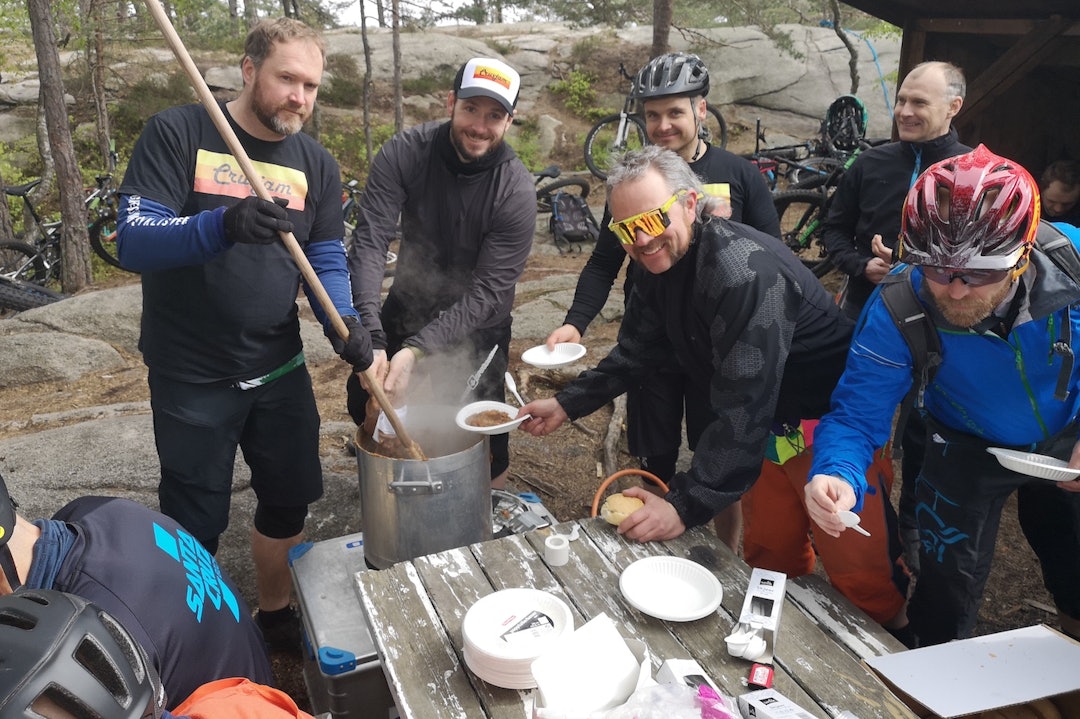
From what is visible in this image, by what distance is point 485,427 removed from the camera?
9.99ft

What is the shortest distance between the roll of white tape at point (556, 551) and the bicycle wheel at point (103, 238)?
37.0 feet

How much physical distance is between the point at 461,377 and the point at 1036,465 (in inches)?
104

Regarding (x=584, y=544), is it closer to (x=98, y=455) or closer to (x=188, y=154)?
(x=188, y=154)

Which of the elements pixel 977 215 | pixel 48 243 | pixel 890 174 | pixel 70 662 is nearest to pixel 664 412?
pixel 977 215

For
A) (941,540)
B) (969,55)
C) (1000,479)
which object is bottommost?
(941,540)

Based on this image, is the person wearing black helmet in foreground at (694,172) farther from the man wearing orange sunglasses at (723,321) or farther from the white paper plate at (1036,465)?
the white paper plate at (1036,465)

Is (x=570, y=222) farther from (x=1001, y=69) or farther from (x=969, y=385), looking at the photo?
(x=969, y=385)

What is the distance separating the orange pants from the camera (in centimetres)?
271

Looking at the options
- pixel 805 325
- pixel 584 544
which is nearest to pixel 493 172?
pixel 805 325

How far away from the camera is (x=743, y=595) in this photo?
216 centimetres

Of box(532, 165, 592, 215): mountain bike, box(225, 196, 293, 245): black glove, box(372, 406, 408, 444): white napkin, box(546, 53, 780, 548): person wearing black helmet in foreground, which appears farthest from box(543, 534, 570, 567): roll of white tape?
box(532, 165, 592, 215): mountain bike

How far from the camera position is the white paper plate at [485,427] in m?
3.00

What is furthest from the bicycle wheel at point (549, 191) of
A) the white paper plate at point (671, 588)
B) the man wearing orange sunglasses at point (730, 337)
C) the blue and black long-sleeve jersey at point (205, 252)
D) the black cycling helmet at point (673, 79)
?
the white paper plate at point (671, 588)

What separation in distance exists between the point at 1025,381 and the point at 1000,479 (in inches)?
15.3
